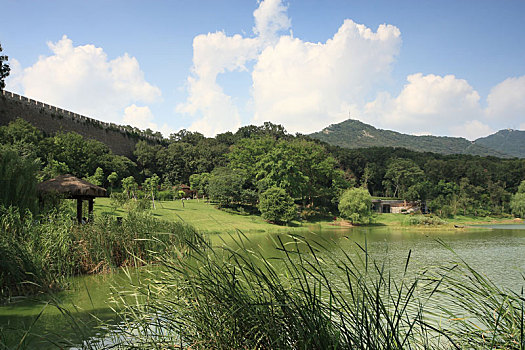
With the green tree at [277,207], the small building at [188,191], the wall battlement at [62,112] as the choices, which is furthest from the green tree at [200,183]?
the wall battlement at [62,112]

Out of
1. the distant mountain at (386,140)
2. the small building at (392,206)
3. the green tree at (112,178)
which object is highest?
the distant mountain at (386,140)

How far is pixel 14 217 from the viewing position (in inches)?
282

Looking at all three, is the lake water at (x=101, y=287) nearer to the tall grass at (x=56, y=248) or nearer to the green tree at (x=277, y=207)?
the tall grass at (x=56, y=248)

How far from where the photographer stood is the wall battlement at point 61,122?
29750 millimetres

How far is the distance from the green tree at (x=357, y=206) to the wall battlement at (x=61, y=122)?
2750cm

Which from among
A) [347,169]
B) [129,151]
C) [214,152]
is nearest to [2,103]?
[129,151]

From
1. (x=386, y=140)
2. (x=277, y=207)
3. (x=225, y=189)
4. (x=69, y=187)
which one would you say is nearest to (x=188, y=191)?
(x=225, y=189)

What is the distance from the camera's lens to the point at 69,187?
1092 centimetres

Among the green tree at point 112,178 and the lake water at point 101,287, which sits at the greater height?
the green tree at point 112,178

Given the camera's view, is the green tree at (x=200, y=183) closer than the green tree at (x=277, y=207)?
No

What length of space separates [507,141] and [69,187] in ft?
633

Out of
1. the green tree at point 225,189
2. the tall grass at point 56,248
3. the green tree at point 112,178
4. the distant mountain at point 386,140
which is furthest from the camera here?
the distant mountain at point 386,140

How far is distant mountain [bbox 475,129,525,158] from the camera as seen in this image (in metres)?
147

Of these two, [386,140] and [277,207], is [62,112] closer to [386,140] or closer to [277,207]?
[277,207]
